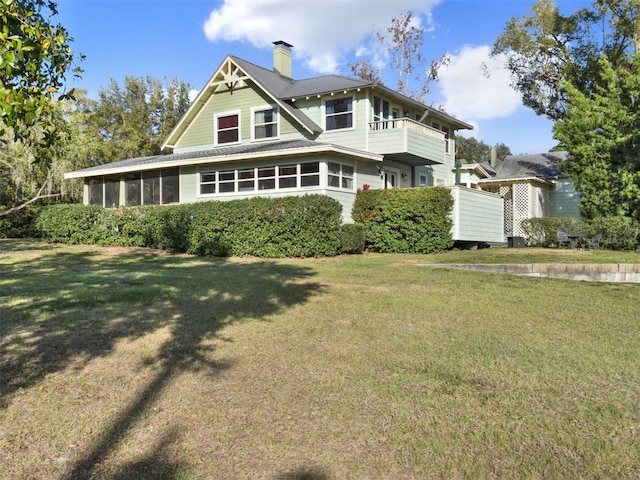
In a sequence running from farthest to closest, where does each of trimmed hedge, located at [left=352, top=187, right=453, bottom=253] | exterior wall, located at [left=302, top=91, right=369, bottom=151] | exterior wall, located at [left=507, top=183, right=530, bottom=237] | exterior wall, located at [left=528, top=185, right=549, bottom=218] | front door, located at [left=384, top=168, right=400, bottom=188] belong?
exterior wall, located at [left=528, top=185, right=549, bottom=218] → exterior wall, located at [left=507, top=183, right=530, bottom=237] → front door, located at [left=384, top=168, right=400, bottom=188] → exterior wall, located at [left=302, top=91, right=369, bottom=151] → trimmed hedge, located at [left=352, top=187, right=453, bottom=253]

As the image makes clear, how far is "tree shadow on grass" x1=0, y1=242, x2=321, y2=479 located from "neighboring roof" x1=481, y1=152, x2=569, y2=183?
18.0 metres

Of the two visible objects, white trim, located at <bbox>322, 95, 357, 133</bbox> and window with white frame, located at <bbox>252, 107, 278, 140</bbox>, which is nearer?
white trim, located at <bbox>322, 95, 357, 133</bbox>

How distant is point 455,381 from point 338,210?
1166cm

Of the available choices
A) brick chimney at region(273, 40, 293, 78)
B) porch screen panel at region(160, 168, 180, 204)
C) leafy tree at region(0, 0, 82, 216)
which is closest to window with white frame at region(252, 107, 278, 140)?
brick chimney at region(273, 40, 293, 78)

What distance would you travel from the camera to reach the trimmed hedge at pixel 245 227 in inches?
587

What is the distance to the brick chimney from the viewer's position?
78.8 ft

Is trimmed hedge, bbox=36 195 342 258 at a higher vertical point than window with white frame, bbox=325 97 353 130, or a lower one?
lower

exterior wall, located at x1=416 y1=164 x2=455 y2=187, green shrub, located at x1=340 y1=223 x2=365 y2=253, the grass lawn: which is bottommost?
the grass lawn

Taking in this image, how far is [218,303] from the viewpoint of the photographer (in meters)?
7.26

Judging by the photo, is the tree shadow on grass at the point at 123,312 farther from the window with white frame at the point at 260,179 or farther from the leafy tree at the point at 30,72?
the window with white frame at the point at 260,179

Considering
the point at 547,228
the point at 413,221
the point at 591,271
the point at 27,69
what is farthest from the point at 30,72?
the point at 547,228

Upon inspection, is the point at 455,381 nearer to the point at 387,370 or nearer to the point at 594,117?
the point at 387,370

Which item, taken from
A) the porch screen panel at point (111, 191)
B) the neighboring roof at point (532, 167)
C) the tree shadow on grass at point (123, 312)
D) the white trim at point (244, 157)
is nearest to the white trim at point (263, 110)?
the white trim at point (244, 157)

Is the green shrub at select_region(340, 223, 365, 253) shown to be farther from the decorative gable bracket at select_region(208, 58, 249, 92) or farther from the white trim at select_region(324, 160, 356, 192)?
the decorative gable bracket at select_region(208, 58, 249, 92)
